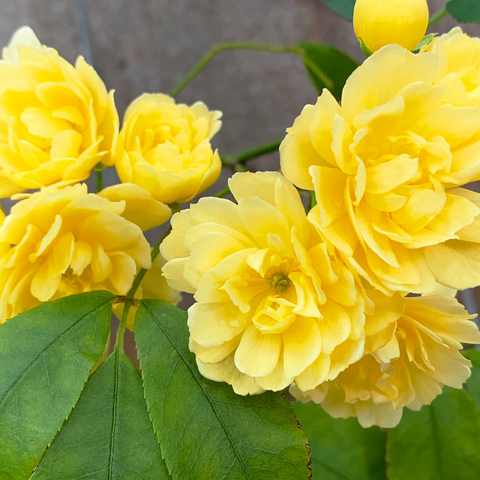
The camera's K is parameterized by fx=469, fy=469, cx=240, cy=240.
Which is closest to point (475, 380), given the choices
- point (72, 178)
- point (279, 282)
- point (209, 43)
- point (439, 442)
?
point (439, 442)

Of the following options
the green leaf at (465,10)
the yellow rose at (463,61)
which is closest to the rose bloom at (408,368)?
the yellow rose at (463,61)

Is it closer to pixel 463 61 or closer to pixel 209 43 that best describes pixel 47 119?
pixel 463 61

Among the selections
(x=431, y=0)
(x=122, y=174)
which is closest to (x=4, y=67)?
(x=122, y=174)

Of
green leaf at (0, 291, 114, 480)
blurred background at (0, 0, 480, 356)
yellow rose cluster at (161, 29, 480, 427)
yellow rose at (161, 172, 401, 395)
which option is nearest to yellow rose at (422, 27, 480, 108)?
yellow rose cluster at (161, 29, 480, 427)

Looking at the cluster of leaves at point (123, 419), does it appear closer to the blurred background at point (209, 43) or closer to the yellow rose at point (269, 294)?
the yellow rose at point (269, 294)

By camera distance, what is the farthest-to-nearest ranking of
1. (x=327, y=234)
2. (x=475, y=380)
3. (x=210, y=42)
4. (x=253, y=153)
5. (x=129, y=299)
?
(x=210, y=42), (x=253, y=153), (x=475, y=380), (x=129, y=299), (x=327, y=234)

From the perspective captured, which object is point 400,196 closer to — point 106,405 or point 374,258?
point 374,258
